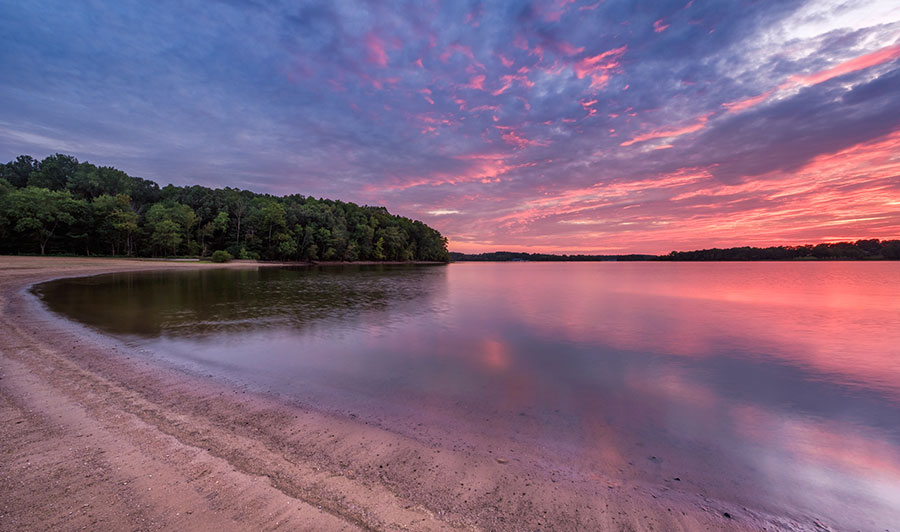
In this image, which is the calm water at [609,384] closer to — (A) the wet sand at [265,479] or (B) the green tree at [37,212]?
(A) the wet sand at [265,479]

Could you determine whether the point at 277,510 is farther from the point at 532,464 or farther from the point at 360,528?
the point at 532,464

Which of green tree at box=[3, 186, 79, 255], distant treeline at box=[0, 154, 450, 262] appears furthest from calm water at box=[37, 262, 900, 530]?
distant treeline at box=[0, 154, 450, 262]

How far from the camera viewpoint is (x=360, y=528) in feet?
9.84

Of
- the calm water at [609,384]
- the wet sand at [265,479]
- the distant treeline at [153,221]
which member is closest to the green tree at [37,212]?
the distant treeline at [153,221]

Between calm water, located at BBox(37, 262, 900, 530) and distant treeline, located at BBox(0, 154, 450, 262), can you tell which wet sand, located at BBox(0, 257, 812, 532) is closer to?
calm water, located at BBox(37, 262, 900, 530)

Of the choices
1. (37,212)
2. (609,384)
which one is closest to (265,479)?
(609,384)

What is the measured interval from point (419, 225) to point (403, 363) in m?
150

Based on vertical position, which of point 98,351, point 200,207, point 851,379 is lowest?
point 851,379

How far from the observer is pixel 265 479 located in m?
3.65

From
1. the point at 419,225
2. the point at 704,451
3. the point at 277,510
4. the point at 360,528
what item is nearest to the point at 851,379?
the point at 704,451

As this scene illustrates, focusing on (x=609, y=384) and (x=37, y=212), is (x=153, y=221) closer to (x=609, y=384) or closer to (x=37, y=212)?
(x=37, y=212)

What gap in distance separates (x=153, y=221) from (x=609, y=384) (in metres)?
96.3

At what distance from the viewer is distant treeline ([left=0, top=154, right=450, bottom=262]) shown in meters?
59.2

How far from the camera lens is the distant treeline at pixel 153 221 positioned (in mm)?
59156
